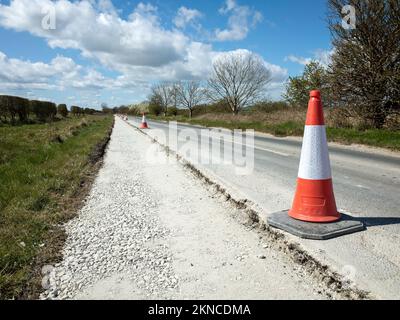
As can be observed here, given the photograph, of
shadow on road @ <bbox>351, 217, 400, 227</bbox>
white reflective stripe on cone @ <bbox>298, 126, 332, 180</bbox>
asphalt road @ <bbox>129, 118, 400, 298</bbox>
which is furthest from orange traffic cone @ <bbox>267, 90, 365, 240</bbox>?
asphalt road @ <bbox>129, 118, 400, 298</bbox>

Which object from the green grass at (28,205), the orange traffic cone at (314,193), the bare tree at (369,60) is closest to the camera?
the green grass at (28,205)

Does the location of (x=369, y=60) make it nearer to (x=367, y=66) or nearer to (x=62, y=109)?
(x=367, y=66)

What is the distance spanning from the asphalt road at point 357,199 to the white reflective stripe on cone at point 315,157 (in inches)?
28.5

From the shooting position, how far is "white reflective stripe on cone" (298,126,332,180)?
3746 mm

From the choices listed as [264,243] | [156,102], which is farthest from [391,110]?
[156,102]

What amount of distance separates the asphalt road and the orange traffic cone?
303 mm

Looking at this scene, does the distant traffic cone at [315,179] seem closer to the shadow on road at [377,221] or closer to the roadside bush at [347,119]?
the shadow on road at [377,221]

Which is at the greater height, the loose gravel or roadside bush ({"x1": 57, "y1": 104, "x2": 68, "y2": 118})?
roadside bush ({"x1": 57, "y1": 104, "x2": 68, "y2": 118})

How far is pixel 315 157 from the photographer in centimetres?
377

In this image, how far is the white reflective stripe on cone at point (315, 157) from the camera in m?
3.75

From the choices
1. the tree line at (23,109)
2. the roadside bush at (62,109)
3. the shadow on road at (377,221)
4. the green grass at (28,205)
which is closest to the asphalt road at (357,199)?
the shadow on road at (377,221)

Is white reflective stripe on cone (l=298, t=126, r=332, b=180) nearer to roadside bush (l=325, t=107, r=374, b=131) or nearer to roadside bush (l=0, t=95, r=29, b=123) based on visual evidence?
roadside bush (l=325, t=107, r=374, b=131)

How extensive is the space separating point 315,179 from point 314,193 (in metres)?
0.16

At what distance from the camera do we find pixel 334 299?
7.69ft
